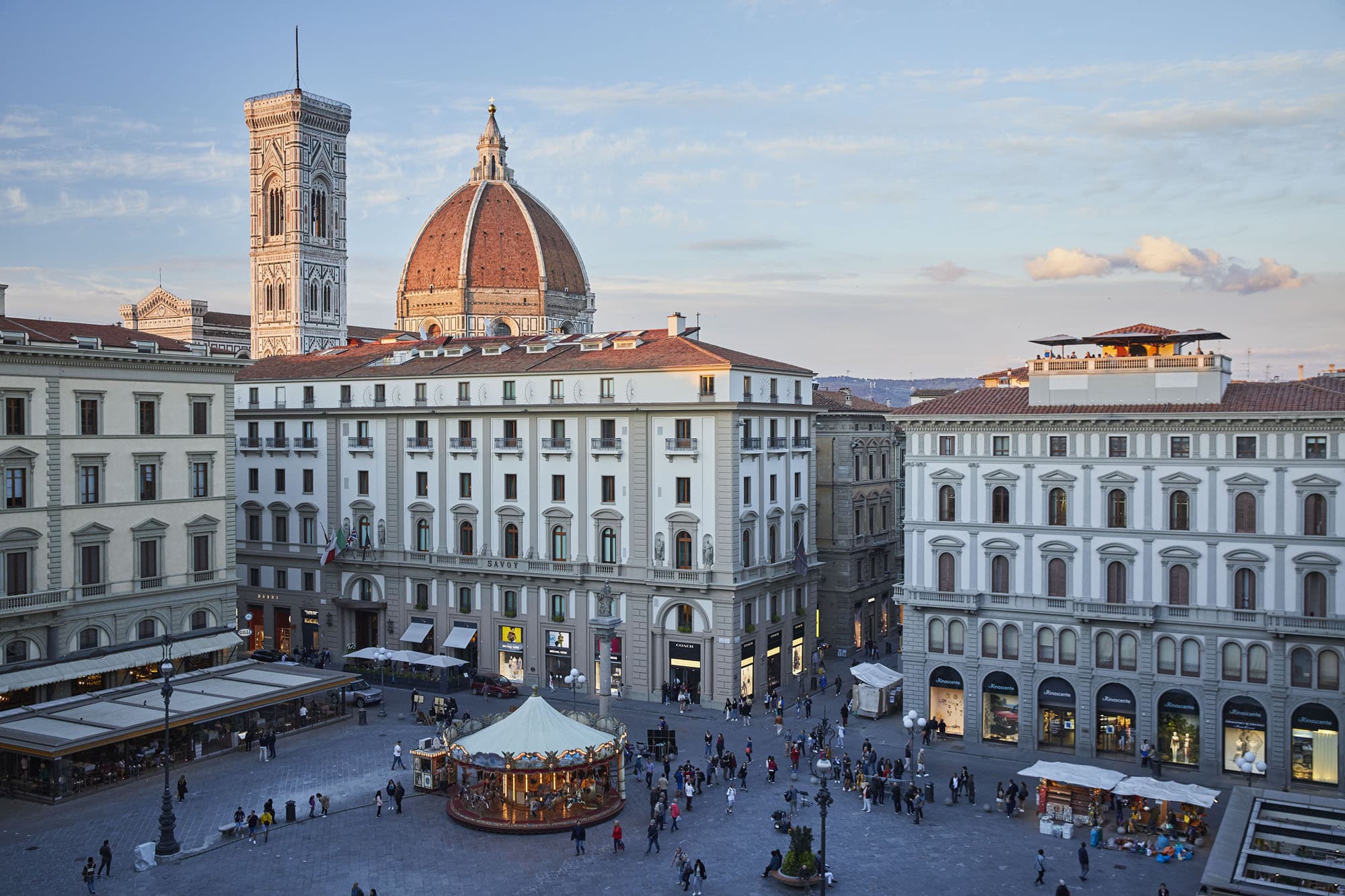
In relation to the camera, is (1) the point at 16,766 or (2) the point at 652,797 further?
(1) the point at 16,766

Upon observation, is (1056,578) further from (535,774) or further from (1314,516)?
(535,774)

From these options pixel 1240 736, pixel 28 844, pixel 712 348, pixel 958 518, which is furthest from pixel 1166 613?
pixel 28 844

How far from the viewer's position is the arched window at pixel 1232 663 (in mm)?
45094

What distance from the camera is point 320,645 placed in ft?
219

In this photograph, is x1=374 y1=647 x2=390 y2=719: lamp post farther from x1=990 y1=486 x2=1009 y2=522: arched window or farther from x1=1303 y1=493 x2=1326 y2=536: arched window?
x1=1303 y1=493 x2=1326 y2=536: arched window

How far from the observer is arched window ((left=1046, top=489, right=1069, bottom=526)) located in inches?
1906

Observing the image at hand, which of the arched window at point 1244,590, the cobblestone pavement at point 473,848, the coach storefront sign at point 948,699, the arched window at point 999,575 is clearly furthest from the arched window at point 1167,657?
the coach storefront sign at point 948,699

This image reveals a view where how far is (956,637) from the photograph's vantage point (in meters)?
50.3

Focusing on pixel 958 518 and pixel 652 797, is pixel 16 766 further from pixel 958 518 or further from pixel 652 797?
pixel 958 518

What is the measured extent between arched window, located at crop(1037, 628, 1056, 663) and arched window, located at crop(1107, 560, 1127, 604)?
106 inches

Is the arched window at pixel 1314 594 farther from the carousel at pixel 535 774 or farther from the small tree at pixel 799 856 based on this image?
the carousel at pixel 535 774

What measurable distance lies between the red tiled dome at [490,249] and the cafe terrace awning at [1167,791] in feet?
291

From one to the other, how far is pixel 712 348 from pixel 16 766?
3365 centimetres

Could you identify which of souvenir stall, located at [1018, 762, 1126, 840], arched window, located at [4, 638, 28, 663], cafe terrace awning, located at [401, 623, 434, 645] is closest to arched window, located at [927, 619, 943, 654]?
souvenir stall, located at [1018, 762, 1126, 840]
